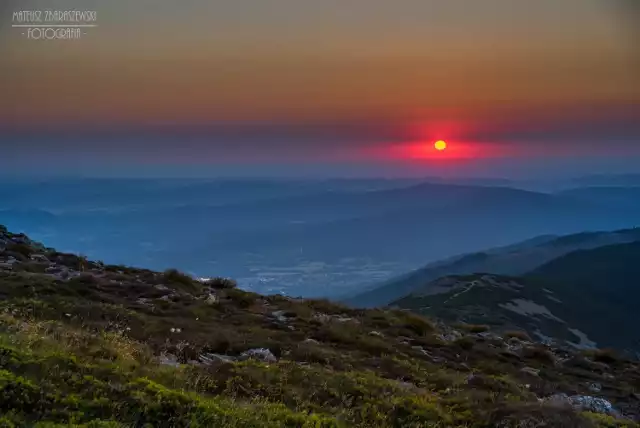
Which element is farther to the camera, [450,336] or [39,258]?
[39,258]

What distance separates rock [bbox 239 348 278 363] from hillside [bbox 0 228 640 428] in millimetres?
95

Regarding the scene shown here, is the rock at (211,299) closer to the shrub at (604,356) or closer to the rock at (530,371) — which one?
the rock at (530,371)

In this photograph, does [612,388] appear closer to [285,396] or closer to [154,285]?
[285,396]

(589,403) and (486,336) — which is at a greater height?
(486,336)

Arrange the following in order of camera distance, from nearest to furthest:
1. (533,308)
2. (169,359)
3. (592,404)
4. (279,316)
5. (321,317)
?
(169,359), (592,404), (279,316), (321,317), (533,308)

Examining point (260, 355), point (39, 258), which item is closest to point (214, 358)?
point (260, 355)

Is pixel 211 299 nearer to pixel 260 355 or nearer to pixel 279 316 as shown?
pixel 279 316

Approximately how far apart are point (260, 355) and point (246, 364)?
2.82 m

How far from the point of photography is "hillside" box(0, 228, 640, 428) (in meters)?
9.69

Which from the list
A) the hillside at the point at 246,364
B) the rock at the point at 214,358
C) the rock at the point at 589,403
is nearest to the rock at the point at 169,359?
the hillside at the point at 246,364

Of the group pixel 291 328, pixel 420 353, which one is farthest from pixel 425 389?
pixel 291 328

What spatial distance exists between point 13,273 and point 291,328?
12.2m

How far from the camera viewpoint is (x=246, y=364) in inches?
573

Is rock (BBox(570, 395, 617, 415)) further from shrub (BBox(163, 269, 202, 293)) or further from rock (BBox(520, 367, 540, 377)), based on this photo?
shrub (BBox(163, 269, 202, 293))
